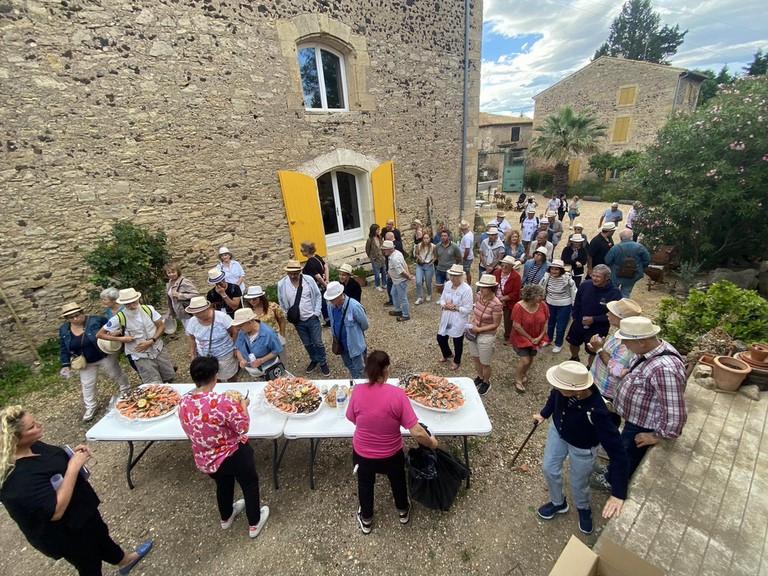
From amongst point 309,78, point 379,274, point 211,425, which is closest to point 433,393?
point 211,425

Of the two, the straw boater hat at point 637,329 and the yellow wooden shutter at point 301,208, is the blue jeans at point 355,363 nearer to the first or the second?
the straw boater hat at point 637,329

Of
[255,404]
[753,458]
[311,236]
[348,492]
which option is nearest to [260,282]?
[311,236]

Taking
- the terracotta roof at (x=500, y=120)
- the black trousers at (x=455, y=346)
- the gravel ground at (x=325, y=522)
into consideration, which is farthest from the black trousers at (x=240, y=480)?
the terracotta roof at (x=500, y=120)

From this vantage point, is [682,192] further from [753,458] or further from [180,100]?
[180,100]

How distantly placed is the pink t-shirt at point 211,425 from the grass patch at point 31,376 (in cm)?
440

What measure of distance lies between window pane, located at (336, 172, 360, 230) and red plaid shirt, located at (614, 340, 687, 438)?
288 inches

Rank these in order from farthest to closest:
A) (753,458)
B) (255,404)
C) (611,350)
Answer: (255,404)
(611,350)
(753,458)

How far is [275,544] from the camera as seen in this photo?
288cm

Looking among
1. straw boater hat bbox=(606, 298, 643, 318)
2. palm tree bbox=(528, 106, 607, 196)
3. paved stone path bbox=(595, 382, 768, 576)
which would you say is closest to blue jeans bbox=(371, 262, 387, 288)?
straw boater hat bbox=(606, 298, 643, 318)

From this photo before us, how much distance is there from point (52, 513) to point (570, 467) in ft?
11.3

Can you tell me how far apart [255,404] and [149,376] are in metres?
1.97

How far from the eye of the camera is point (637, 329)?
99.7 inches

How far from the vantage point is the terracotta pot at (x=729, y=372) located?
3.29 meters

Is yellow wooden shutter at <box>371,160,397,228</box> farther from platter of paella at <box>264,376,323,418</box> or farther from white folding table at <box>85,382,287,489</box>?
white folding table at <box>85,382,287,489</box>
